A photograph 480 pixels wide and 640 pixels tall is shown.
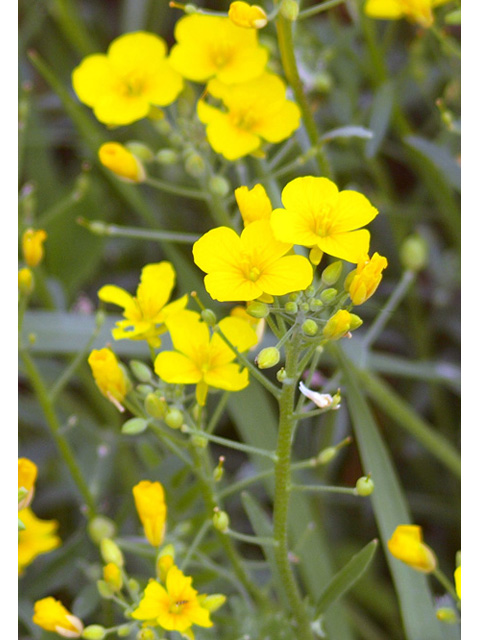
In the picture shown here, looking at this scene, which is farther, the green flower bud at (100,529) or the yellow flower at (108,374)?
the green flower bud at (100,529)

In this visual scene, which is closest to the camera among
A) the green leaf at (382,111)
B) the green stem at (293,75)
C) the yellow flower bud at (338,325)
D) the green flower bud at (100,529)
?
the yellow flower bud at (338,325)

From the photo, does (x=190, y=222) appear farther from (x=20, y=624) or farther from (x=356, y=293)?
(x=356, y=293)

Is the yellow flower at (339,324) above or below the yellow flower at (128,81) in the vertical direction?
below

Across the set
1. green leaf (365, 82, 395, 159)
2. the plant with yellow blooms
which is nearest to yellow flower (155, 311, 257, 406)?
the plant with yellow blooms

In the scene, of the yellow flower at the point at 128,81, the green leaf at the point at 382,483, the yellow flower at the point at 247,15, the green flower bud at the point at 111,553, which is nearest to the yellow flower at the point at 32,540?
the green flower bud at the point at 111,553

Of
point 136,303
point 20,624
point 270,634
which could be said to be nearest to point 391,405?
point 270,634

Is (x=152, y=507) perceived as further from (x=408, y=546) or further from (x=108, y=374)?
(x=408, y=546)

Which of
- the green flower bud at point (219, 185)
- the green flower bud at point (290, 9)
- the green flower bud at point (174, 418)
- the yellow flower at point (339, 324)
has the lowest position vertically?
the green flower bud at point (174, 418)

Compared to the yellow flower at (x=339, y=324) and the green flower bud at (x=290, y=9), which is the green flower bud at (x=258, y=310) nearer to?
the yellow flower at (x=339, y=324)
